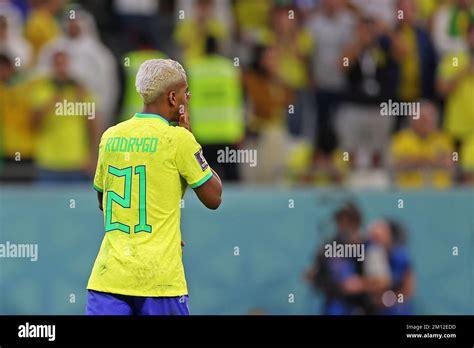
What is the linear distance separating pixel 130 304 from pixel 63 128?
4801 millimetres

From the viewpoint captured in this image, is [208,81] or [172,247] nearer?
[172,247]

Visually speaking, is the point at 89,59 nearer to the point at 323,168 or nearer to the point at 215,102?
the point at 215,102

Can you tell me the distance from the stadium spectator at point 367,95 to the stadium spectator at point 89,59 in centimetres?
201

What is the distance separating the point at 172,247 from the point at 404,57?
5806 millimetres

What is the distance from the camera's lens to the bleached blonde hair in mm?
5684

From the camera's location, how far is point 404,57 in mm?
11008

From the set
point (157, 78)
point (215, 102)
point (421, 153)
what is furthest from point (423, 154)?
point (157, 78)

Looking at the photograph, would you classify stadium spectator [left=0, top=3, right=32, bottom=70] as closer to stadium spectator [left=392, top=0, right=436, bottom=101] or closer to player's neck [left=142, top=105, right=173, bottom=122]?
stadium spectator [left=392, top=0, right=436, bottom=101]

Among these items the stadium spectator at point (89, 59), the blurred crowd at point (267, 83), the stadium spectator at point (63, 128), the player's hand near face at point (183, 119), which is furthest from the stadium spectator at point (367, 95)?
the player's hand near face at point (183, 119)

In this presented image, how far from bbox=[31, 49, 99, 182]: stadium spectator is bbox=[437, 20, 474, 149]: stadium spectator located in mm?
3134

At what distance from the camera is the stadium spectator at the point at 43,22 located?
10.7m

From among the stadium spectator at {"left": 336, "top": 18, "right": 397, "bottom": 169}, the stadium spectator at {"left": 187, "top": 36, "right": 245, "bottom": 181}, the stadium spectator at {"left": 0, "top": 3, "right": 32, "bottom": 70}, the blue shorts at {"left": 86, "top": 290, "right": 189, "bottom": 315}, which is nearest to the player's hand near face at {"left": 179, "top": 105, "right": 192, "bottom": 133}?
the blue shorts at {"left": 86, "top": 290, "right": 189, "bottom": 315}
